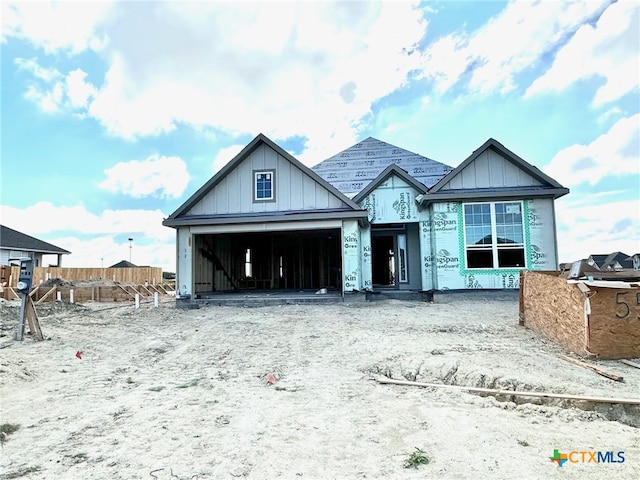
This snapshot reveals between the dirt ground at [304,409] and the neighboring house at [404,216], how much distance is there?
504 cm

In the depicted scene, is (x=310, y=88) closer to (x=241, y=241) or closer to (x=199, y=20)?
(x=199, y=20)

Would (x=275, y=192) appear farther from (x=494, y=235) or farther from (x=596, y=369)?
(x=596, y=369)

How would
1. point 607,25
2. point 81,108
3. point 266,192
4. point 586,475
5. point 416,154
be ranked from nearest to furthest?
point 586,475 → point 607,25 → point 81,108 → point 266,192 → point 416,154

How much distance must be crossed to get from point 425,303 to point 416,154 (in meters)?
9.86

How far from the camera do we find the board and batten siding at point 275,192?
524 inches

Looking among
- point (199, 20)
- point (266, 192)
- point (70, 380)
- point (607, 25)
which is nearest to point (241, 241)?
point (266, 192)

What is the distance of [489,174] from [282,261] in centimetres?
1064

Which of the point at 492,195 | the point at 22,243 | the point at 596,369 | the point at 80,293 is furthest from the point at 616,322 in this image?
the point at 22,243

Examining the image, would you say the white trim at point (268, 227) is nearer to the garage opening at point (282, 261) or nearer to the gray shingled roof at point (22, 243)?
the garage opening at point (282, 261)

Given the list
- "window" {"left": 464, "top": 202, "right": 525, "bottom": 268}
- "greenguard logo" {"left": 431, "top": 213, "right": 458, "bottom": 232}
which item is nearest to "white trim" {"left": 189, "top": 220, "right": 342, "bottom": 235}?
"greenguard logo" {"left": 431, "top": 213, "right": 458, "bottom": 232}

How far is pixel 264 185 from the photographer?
44.8ft

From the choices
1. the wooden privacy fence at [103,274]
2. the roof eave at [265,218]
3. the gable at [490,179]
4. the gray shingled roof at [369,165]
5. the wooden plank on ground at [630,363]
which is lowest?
the wooden plank on ground at [630,363]

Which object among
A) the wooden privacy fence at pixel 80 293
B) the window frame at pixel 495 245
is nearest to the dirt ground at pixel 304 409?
the window frame at pixel 495 245

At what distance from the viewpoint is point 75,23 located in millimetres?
9422
